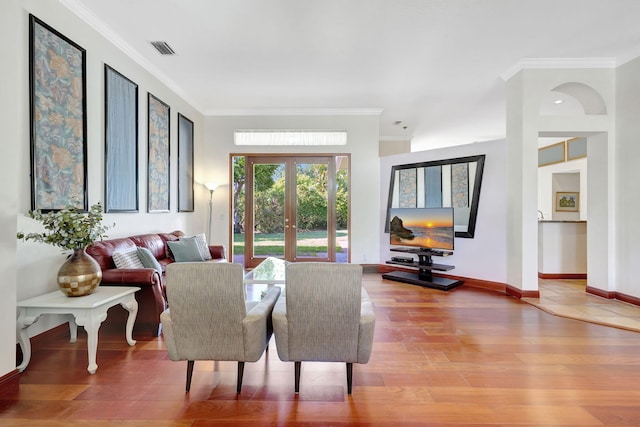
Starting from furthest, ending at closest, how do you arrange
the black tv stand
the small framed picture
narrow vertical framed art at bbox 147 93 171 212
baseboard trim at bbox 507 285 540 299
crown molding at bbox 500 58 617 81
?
the small framed picture, the black tv stand, narrow vertical framed art at bbox 147 93 171 212, baseboard trim at bbox 507 285 540 299, crown molding at bbox 500 58 617 81

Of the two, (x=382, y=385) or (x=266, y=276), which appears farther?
(x=266, y=276)

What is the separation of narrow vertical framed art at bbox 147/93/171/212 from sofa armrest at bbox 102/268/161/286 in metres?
1.60

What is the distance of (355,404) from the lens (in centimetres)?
192

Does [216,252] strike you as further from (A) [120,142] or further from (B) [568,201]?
(B) [568,201]

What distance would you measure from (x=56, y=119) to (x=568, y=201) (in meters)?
9.89

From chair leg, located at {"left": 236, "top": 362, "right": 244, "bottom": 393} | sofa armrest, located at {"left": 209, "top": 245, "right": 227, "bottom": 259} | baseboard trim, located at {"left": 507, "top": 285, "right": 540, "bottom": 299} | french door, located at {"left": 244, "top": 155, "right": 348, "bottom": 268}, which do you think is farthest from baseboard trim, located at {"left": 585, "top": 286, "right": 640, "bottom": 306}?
sofa armrest, located at {"left": 209, "top": 245, "right": 227, "bottom": 259}

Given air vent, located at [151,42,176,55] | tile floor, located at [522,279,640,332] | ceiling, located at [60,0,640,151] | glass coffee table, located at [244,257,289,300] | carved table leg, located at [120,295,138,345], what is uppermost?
air vent, located at [151,42,176,55]

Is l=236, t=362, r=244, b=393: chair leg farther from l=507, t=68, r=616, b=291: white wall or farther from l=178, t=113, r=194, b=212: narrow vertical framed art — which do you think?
l=507, t=68, r=616, b=291: white wall

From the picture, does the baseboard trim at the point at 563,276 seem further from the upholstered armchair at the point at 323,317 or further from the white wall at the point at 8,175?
the white wall at the point at 8,175

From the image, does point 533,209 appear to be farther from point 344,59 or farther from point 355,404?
point 355,404

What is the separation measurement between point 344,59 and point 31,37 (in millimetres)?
3236

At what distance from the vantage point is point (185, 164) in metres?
5.29

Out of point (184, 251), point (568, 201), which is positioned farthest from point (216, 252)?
point (568, 201)

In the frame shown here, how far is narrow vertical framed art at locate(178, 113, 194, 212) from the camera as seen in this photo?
5.09m
